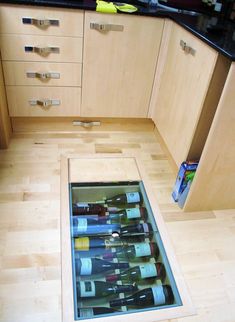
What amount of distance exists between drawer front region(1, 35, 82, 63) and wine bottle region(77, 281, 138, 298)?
1.28 metres

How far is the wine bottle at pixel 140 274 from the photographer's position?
128 cm

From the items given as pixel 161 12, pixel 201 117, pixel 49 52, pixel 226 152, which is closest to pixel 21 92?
pixel 49 52

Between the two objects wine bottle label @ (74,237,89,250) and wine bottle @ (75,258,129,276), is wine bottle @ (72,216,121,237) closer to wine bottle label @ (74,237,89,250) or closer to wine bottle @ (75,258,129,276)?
wine bottle label @ (74,237,89,250)

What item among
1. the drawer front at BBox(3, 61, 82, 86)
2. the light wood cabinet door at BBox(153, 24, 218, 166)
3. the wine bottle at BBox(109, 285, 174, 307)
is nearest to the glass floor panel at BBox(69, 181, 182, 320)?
the wine bottle at BBox(109, 285, 174, 307)

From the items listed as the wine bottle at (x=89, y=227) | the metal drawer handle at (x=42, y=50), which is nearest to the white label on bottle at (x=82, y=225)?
the wine bottle at (x=89, y=227)

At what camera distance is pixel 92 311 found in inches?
44.8

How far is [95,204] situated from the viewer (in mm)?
1589

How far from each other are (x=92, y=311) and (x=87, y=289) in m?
0.09

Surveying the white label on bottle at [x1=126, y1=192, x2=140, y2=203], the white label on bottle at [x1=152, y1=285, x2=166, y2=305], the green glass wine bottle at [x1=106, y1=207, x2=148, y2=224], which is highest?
the white label on bottle at [x1=126, y1=192, x2=140, y2=203]

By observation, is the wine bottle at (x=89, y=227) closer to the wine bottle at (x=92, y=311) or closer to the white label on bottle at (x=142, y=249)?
the white label on bottle at (x=142, y=249)

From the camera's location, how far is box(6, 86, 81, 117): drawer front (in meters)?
1.80

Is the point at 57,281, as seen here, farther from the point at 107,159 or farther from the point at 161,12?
the point at 161,12

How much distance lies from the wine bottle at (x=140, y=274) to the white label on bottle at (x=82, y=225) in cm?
26

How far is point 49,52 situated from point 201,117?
0.98 meters
